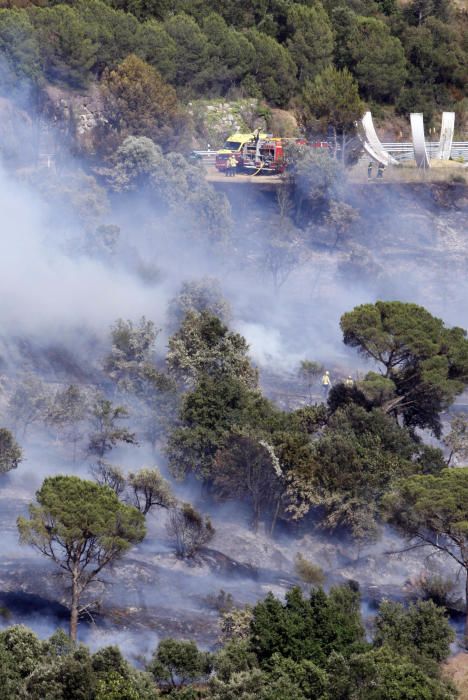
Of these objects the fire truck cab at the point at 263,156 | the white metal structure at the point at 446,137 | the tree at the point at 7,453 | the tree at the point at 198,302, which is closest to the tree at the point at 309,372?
the tree at the point at 198,302

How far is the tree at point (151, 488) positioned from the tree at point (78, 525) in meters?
7.20

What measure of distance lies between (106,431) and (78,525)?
15.5 meters

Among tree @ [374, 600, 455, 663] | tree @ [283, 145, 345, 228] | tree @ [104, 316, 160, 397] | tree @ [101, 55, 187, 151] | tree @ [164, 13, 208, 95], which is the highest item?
tree @ [164, 13, 208, 95]

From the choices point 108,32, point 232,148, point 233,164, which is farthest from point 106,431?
point 108,32

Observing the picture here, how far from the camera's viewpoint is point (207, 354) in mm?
67125

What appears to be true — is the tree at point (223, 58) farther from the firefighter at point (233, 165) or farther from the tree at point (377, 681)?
the tree at point (377, 681)

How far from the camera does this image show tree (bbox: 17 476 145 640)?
4859 centimetres

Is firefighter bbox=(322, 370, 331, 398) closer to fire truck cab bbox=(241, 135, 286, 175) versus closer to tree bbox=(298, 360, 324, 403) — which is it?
tree bbox=(298, 360, 324, 403)

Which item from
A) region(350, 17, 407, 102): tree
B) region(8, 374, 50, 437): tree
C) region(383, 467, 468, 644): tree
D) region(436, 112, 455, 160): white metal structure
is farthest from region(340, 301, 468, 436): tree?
region(350, 17, 407, 102): tree

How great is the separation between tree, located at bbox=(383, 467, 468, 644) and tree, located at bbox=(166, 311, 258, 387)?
40.6ft

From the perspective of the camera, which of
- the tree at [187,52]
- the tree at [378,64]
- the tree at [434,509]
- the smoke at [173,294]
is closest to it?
the tree at [434,509]

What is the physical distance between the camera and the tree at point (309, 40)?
105688 mm

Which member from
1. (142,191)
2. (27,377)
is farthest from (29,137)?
(27,377)

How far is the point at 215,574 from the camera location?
5688cm
